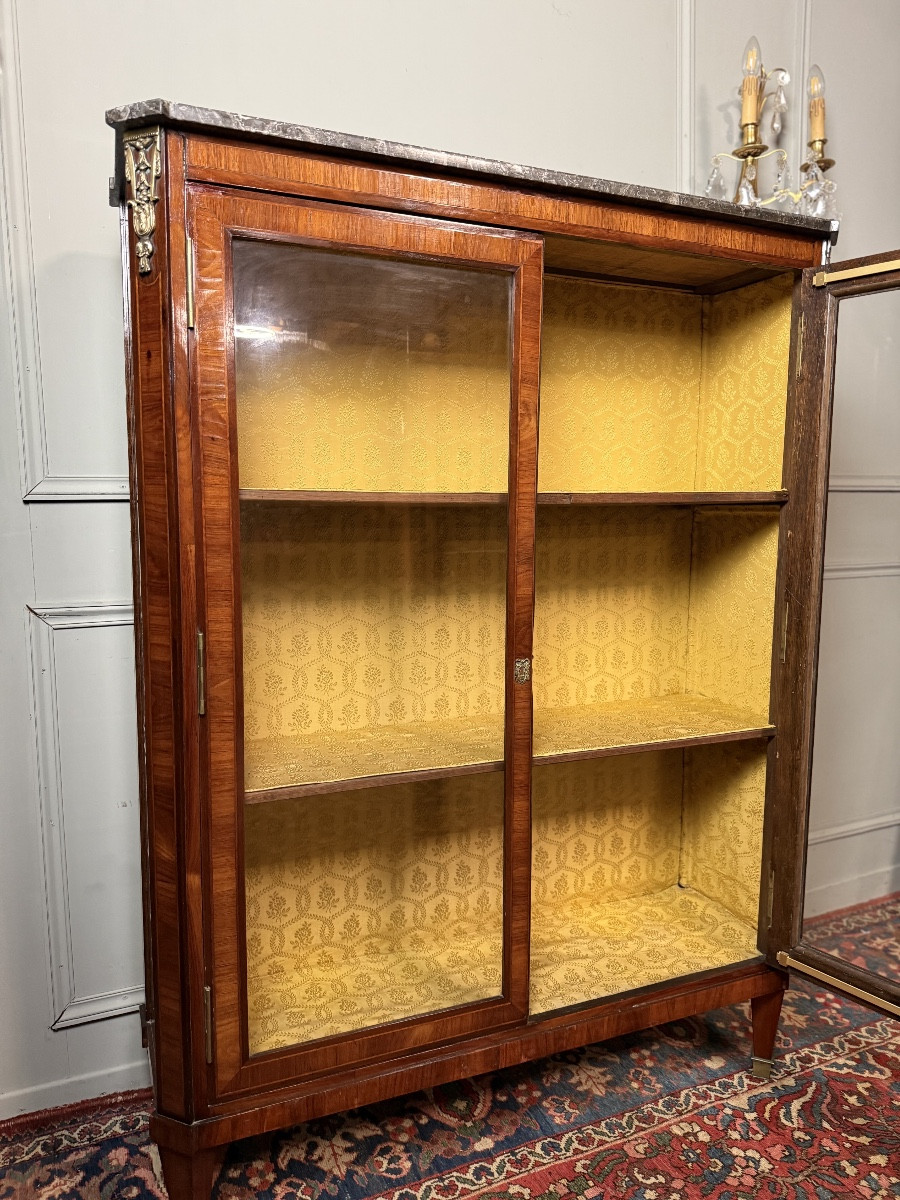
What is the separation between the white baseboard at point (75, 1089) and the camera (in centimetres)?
126

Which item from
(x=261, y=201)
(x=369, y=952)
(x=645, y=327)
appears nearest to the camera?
(x=261, y=201)

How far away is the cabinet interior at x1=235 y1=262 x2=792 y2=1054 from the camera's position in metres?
1.04

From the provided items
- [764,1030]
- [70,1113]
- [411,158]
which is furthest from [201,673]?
[764,1030]

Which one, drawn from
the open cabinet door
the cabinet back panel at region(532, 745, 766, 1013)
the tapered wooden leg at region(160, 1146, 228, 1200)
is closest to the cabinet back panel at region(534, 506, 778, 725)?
the cabinet back panel at region(532, 745, 766, 1013)

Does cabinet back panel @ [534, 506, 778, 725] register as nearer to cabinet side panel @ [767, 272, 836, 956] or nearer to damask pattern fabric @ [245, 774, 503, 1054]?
cabinet side panel @ [767, 272, 836, 956]

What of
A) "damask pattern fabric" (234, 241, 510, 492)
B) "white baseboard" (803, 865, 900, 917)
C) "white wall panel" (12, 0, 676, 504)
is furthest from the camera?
"white baseboard" (803, 865, 900, 917)

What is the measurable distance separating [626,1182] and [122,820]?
89 centimetres

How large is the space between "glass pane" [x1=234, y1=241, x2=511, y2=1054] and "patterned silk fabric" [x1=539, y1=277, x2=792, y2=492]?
359 millimetres

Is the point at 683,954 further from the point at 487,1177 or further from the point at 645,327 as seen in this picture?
the point at 645,327

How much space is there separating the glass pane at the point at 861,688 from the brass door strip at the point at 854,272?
45cm

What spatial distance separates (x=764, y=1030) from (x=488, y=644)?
0.83 m

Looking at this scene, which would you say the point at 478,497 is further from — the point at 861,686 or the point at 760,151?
the point at 861,686

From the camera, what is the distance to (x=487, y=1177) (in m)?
1.16

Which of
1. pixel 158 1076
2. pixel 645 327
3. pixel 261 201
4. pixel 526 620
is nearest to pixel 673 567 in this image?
pixel 645 327
